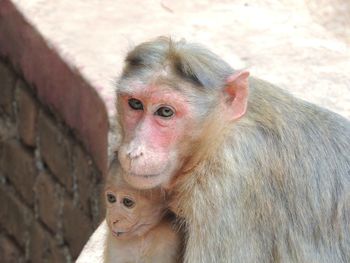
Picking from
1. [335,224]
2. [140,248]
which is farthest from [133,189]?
[335,224]

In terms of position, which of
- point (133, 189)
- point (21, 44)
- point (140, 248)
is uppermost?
point (133, 189)

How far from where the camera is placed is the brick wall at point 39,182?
6043 mm

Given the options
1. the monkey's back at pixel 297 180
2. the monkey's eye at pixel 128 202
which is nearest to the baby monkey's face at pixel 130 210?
the monkey's eye at pixel 128 202

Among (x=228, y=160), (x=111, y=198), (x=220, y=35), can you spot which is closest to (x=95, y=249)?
(x=111, y=198)

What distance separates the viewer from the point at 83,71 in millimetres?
5676

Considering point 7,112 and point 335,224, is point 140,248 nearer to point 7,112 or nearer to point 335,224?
point 335,224

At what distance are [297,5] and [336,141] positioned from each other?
2.65 meters

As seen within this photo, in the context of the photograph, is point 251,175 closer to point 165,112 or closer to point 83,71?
point 165,112

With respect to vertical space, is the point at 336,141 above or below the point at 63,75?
above

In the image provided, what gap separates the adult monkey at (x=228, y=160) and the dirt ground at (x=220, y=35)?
122 cm

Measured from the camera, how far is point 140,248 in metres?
4.19

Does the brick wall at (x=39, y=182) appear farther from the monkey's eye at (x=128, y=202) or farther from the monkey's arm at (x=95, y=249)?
the monkey's eye at (x=128, y=202)

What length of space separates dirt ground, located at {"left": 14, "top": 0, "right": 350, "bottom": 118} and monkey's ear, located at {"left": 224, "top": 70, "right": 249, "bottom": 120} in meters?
1.36

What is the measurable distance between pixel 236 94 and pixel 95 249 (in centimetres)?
125
